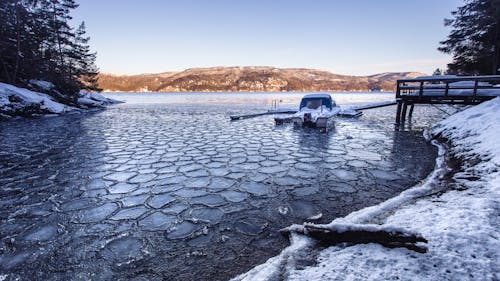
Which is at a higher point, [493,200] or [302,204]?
[493,200]

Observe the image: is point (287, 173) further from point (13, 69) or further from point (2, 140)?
point (13, 69)

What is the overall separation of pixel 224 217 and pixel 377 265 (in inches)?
84.9

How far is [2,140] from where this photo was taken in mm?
9195

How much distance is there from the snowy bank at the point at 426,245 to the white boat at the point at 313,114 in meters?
8.19

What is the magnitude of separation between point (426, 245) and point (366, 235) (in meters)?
0.49

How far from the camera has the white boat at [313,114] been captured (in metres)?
12.1

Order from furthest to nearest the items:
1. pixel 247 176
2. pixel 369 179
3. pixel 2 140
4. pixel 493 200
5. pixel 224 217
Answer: pixel 2 140
pixel 247 176
pixel 369 179
pixel 224 217
pixel 493 200

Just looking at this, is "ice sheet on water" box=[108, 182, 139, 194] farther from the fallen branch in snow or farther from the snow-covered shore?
the snow-covered shore

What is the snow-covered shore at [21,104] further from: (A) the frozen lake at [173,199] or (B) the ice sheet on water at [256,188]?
(B) the ice sheet on water at [256,188]

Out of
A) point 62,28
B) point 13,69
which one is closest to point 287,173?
point 13,69

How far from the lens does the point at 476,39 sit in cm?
1931

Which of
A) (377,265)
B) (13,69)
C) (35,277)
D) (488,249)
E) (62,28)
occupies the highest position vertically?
(62,28)

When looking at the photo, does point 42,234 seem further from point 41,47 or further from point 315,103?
point 41,47

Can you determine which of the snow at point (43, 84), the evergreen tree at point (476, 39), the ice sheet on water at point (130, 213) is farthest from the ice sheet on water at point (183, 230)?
the snow at point (43, 84)
